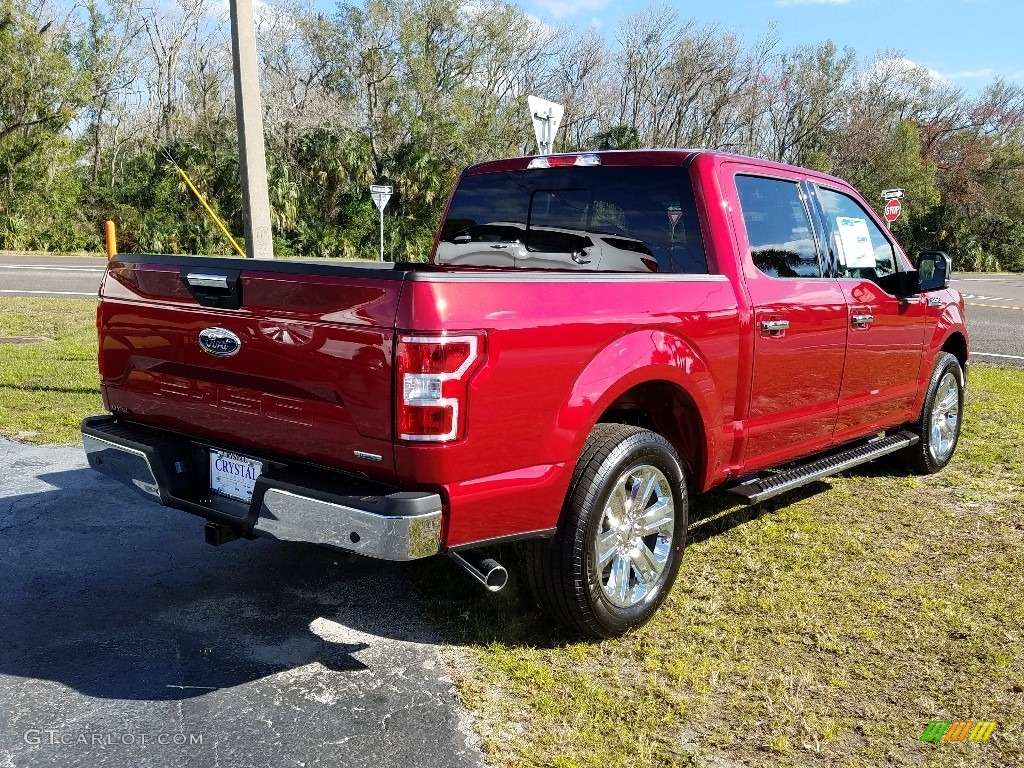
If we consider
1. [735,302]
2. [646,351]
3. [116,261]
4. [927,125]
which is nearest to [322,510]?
[646,351]

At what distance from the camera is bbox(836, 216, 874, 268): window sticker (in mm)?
4957

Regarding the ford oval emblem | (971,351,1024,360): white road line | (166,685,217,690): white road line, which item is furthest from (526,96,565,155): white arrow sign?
(971,351,1024,360): white road line

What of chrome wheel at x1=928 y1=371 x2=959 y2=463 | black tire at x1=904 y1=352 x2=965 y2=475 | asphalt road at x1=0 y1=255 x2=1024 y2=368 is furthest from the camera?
asphalt road at x1=0 y1=255 x2=1024 y2=368

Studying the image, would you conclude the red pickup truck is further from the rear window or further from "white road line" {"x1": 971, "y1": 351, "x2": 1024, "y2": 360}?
Result: "white road line" {"x1": 971, "y1": 351, "x2": 1024, "y2": 360}

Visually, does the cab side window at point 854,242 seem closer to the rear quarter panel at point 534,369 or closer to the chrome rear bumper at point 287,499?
the rear quarter panel at point 534,369

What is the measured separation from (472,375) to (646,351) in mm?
932

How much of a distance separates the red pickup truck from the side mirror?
491 mm

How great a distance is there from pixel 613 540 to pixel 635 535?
0.15 meters

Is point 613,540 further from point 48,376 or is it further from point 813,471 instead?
point 48,376

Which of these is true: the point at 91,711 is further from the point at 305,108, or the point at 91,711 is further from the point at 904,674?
the point at 305,108

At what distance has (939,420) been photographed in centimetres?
612

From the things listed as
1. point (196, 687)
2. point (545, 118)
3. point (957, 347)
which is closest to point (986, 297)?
point (957, 347)
